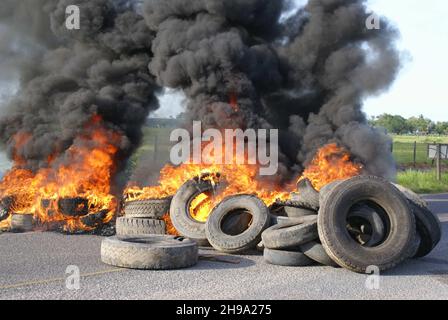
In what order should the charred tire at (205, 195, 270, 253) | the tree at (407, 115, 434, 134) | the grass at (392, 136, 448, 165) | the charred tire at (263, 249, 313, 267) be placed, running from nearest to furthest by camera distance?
the charred tire at (263, 249, 313, 267)
the charred tire at (205, 195, 270, 253)
the grass at (392, 136, 448, 165)
the tree at (407, 115, 434, 134)

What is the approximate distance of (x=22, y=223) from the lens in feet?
38.1

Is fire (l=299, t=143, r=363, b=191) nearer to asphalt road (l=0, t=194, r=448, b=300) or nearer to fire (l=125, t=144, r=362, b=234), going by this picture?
fire (l=125, t=144, r=362, b=234)

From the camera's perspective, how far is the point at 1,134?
51.7ft

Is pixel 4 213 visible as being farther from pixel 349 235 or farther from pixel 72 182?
pixel 349 235

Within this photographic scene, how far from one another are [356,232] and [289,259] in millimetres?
1244

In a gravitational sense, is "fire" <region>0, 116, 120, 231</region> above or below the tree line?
below

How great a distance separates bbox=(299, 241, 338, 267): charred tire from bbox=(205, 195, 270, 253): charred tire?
1.20 meters

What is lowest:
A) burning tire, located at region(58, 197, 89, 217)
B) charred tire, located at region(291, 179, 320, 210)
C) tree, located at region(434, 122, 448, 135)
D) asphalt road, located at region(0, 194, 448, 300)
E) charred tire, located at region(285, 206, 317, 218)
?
asphalt road, located at region(0, 194, 448, 300)

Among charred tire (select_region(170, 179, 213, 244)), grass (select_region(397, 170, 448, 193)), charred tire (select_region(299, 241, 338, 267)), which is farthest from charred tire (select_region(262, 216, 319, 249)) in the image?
grass (select_region(397, 170, 448, 193))

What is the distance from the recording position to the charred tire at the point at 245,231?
9.06 metres

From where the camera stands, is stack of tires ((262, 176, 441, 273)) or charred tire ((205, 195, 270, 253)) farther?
charred tire ((205, 195, 270, 253))

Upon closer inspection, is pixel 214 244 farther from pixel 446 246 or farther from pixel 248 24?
pixel 248 24

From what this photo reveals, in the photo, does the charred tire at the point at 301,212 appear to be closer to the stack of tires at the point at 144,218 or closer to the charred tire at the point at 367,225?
→ the charred tire at the point at 367,225

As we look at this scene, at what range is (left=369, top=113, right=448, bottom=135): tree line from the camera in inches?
4874
